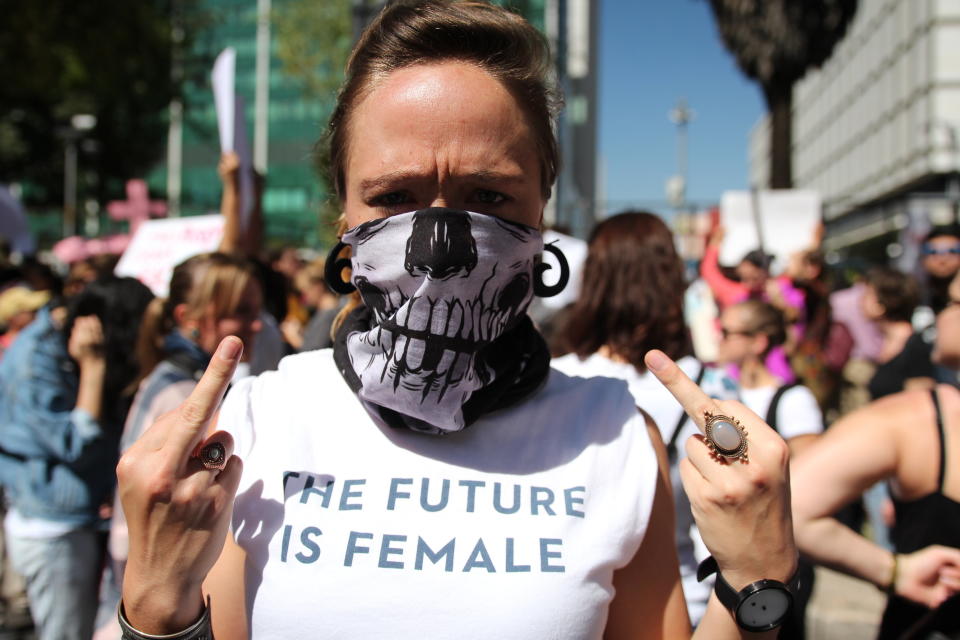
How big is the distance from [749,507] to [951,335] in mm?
1620

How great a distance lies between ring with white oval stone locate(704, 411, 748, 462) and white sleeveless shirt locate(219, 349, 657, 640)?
19cm

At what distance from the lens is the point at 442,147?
1367mm

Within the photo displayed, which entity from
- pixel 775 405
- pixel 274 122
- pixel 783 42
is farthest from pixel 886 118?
pixel 775 405

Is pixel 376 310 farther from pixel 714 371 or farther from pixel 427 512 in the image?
pixel 714 371

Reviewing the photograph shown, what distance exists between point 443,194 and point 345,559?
66cm

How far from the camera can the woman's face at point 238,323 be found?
3.04 metres

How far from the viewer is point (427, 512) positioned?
4.31 ft

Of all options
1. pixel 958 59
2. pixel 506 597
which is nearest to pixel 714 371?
pixel 506 597

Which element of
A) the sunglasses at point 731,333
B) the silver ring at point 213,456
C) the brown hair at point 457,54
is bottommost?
the silver ring at point 213,456

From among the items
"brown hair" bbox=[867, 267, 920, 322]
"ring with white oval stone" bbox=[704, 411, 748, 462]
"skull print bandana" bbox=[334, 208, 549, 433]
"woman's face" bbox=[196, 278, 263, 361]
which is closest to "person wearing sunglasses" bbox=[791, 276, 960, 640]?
"ring with white oval stone" bbox=[704, 411, 748, 462]

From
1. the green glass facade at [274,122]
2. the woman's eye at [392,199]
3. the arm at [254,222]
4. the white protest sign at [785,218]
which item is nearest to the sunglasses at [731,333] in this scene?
the arm at [254,222]

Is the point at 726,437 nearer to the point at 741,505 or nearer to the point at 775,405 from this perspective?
the point at 741,505

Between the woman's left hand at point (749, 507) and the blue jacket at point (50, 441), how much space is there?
2.80m

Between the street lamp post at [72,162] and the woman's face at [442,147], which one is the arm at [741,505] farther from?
the street lamp post at [72,162]
